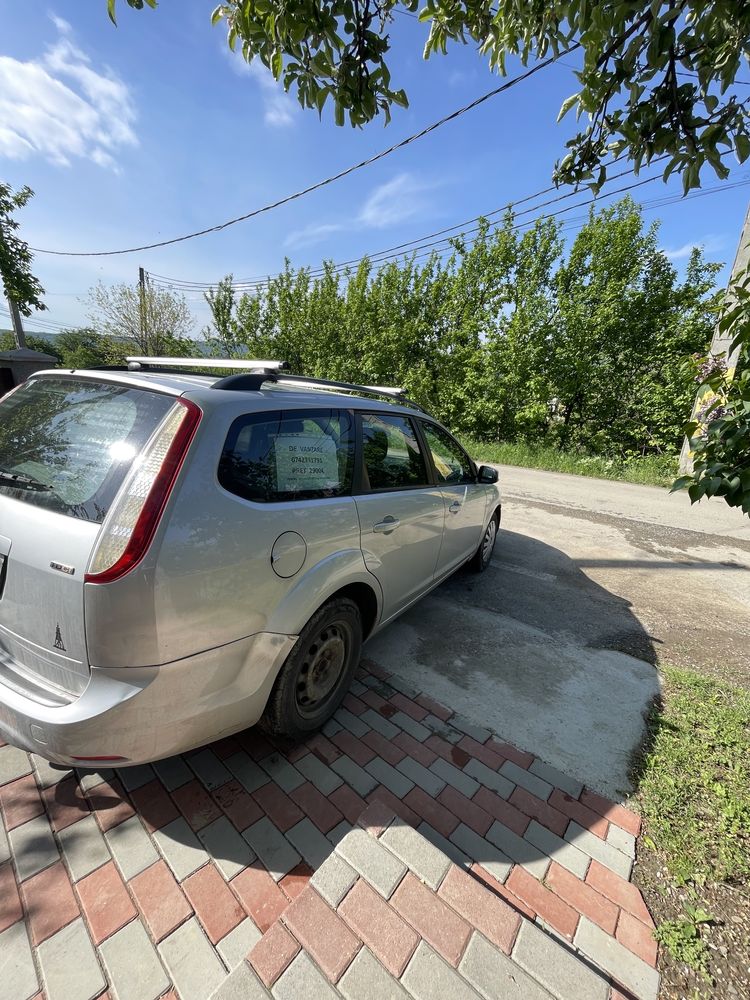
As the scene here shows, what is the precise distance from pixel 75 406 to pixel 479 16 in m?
2.90

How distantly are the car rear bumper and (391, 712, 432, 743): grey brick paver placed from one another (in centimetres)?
106

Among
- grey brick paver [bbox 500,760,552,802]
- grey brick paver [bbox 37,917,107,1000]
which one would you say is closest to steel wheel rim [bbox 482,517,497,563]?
grey brick paver [bbox 500,760,552,802]

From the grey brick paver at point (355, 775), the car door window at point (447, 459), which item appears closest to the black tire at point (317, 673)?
the grey brick paver at point (355, 775)

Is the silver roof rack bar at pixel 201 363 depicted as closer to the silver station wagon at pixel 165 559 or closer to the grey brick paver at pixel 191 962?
the silver station wagon at pixel 165 559

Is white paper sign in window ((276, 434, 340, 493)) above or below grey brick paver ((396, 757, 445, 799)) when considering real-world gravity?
above

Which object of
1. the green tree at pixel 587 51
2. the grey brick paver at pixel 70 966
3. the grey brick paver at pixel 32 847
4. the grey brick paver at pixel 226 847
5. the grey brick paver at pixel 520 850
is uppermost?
the green tree at pixel 587 51

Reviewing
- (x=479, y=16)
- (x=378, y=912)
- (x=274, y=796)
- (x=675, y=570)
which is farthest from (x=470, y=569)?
(x=479, y=16)

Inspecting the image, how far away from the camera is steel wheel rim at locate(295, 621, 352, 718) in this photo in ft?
7.32

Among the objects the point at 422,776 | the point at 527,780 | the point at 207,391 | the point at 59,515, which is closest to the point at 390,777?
the point at 422,776

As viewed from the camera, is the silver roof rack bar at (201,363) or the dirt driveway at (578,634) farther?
the dirt driveway at (578,634)

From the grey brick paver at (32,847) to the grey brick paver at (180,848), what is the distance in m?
0.38

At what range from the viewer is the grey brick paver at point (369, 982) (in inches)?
47.4

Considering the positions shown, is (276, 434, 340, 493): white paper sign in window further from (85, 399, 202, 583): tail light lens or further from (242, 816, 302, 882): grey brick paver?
(242, 816, 302, 882): grey brick paver

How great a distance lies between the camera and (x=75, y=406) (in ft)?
5.99
